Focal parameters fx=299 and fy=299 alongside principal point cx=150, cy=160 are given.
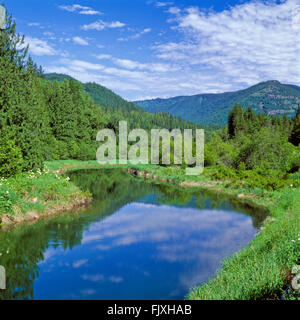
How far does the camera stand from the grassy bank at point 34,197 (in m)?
18.0

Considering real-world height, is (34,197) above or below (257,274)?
above

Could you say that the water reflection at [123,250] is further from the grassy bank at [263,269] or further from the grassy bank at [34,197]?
the grassy bank at [263,269]

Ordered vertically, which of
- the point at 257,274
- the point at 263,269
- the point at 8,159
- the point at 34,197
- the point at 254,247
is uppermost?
the point at 8,159

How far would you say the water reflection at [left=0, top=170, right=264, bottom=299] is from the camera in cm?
1192

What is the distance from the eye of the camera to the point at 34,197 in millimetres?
20844

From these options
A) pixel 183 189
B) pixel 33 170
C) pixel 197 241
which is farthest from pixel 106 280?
pixel 183 189

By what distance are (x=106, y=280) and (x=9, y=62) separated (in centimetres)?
2235

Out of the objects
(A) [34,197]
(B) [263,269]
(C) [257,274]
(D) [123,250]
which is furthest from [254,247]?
(A) [34,197]

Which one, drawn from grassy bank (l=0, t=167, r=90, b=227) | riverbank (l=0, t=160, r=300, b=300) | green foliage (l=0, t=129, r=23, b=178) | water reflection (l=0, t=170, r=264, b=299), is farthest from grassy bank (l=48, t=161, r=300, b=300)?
green foliage (l=0, t=129, r=23, b=178)

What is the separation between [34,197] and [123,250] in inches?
332

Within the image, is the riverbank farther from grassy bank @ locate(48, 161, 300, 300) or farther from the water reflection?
the water reflection

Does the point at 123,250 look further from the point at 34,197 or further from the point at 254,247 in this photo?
the point at 34,197

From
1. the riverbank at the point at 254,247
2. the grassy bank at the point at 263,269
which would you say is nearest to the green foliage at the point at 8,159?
the riverbank at the point at 254,247

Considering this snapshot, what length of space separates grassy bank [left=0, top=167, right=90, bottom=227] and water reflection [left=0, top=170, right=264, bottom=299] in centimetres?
108
